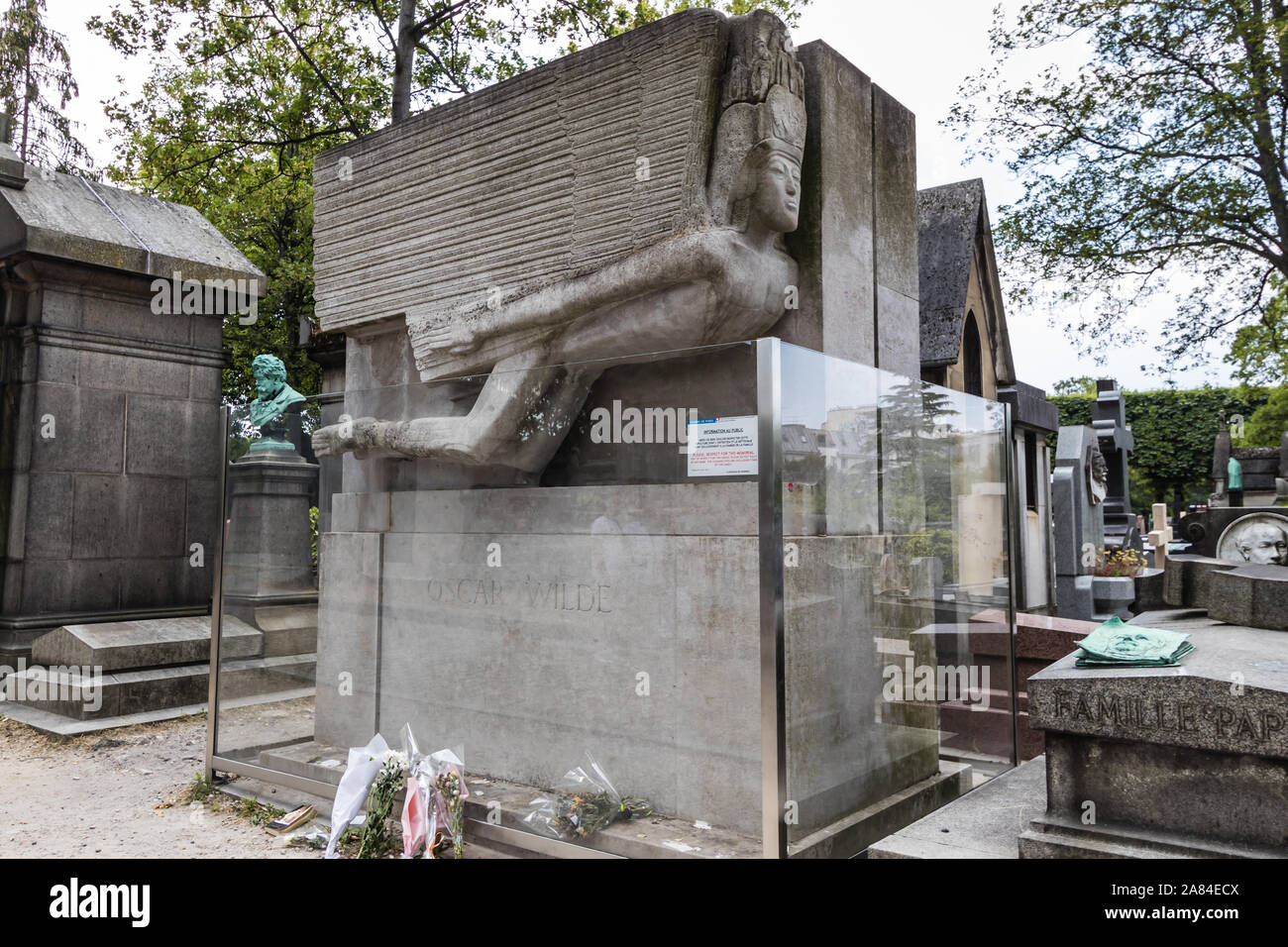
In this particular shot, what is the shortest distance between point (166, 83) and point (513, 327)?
49.2 feet

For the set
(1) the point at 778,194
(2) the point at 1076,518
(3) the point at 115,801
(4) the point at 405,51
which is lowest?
(3) the point at 115,801

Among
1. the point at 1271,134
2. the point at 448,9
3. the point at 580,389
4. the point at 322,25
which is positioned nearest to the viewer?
the point at 580,389

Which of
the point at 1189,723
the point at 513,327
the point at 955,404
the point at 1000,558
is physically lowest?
the point at 1189,723

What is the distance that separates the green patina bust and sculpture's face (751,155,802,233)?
4.87m

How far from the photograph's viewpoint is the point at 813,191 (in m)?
4.31

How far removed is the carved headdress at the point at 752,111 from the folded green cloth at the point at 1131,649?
2.35 meters

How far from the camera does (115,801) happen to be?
497cm

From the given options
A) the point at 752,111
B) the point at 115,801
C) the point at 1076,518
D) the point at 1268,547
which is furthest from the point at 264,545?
the point at 1076,518

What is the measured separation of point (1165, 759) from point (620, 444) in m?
2.44

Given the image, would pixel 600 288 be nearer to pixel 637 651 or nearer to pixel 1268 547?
pixel 637 651

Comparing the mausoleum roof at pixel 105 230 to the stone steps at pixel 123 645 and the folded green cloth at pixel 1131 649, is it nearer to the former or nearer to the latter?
the stone steps at pixel 123 645

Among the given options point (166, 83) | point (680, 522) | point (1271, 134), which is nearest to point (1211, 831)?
point (680, 522)

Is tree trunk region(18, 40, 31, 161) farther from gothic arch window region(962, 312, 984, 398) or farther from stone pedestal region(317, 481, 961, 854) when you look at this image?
stone pedestal region(317, 481, 961, 854)

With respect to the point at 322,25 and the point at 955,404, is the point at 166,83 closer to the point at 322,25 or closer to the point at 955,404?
the point at 322,25
